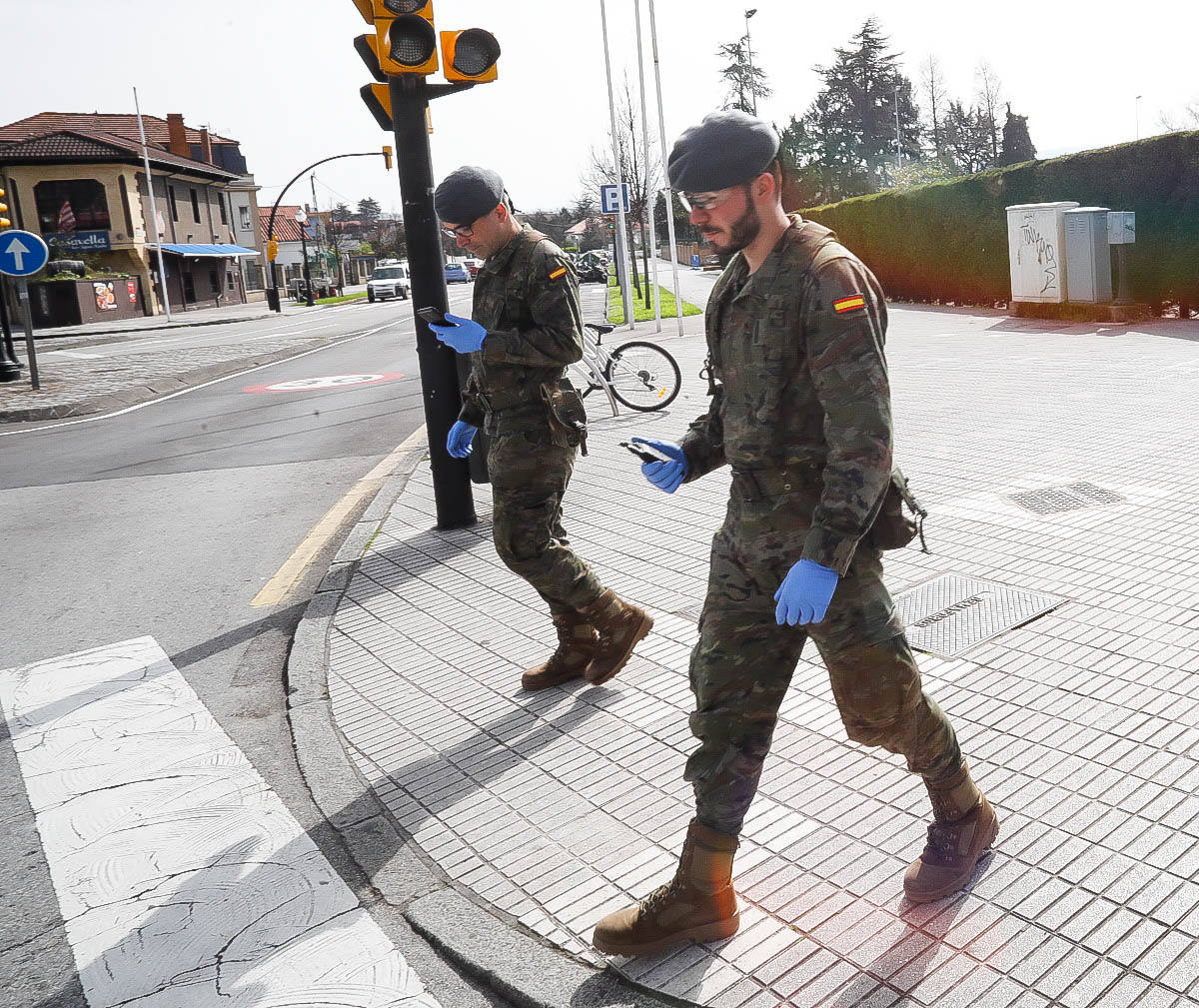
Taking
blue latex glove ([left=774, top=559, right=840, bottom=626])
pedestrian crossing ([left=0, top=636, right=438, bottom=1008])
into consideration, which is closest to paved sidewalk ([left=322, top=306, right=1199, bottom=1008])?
pedestrian crossing ([left=0, top=636, right=438, bottom=1008])

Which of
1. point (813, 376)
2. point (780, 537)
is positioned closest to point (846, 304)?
point (813, 376)

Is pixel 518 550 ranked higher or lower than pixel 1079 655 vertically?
higher

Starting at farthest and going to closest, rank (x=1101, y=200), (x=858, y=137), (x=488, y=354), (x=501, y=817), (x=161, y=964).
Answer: (x=858, y=137), (x=1101, y=200), (x=488, y=354), (x=501, y=817), (x=161, y=964)

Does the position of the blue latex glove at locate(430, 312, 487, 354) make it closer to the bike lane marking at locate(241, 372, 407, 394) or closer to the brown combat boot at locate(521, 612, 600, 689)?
the brown combat boot at locate(521, 612, 600, 689)

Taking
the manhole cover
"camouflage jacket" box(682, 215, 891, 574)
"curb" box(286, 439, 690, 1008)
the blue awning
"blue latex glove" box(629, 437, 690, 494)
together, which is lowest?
"curb" box(286, 439, 690, 1008)

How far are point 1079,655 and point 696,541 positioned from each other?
2.40m

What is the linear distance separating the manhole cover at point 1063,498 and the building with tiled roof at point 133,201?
4257 centimetres

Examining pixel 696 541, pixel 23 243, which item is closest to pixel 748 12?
pixel 23 243

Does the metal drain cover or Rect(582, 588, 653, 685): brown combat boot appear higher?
Rect(582, 588, 653, 685): brown combat boot

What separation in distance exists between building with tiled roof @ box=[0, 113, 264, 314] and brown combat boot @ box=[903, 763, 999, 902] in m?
45.3

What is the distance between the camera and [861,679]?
2518mm

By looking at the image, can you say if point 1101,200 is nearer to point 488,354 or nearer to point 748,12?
point 488,354

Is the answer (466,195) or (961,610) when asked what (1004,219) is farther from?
(466,195)

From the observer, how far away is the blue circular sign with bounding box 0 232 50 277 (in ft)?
50.9
